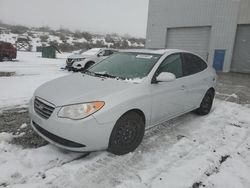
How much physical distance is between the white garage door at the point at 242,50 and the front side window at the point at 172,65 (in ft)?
42.6

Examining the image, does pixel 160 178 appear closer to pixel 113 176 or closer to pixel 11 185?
pixel 113 176

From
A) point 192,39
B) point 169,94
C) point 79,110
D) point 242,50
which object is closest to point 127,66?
point 169,94

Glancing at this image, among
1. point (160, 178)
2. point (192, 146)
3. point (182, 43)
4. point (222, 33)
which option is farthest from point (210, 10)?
point (160, 178)

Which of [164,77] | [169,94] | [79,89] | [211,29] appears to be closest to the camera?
[79,89]

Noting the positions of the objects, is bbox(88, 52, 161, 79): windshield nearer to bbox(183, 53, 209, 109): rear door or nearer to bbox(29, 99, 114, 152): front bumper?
bbox(183, 53, 209, 109): rear door

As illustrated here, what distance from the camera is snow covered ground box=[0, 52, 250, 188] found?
2650mm

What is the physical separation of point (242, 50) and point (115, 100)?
15.0 m

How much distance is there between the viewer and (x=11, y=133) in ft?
12.4

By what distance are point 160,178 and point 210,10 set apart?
625 inches

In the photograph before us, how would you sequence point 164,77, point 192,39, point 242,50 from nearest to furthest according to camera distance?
point 164,77
point 242,50
point 192,39

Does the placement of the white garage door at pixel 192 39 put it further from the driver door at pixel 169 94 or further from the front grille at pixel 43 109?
the front grille at pixel 43 109

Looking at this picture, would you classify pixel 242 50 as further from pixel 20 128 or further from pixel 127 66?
pixel 20 128

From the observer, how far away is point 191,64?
182 inches

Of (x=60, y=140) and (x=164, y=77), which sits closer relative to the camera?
(x=60, y=140)
